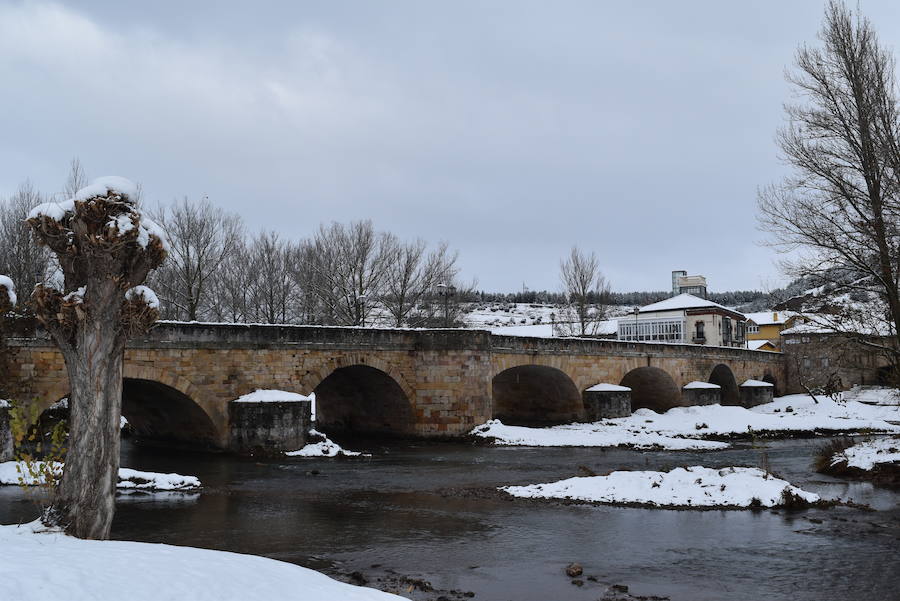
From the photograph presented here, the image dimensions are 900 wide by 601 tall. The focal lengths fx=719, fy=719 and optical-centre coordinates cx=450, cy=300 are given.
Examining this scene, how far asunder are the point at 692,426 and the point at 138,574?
26299mm

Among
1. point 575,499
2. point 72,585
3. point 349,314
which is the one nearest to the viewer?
point 72,585

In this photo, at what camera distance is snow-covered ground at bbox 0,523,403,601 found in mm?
5156

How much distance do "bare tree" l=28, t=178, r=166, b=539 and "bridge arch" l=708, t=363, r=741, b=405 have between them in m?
38.1

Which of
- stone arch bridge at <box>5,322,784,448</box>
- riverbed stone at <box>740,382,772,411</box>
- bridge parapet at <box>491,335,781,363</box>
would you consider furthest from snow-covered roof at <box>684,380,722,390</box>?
riverbed stone at <box>740,382,772,411</box>

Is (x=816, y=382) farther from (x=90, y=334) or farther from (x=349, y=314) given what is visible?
(x=90, y=334)

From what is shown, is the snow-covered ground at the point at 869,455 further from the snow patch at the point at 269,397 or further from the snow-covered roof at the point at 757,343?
the snow-covered roof at the point at 757,343

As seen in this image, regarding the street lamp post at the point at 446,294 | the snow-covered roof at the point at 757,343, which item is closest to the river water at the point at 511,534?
the street lamp post at the point at 446,294

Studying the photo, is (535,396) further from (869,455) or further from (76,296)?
(76,296)

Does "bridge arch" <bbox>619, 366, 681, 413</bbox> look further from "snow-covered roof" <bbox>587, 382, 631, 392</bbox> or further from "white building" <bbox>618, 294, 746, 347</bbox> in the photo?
"white building" <bbox>618, 294, 746, 347</bbox>

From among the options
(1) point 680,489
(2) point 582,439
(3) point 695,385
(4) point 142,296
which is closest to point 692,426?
(3) point 695,385

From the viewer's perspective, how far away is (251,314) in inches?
1510

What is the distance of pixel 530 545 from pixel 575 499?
3.60 metres

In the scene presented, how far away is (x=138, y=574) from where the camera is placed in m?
5.73

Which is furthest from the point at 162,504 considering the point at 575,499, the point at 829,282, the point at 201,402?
the point at 829,282
